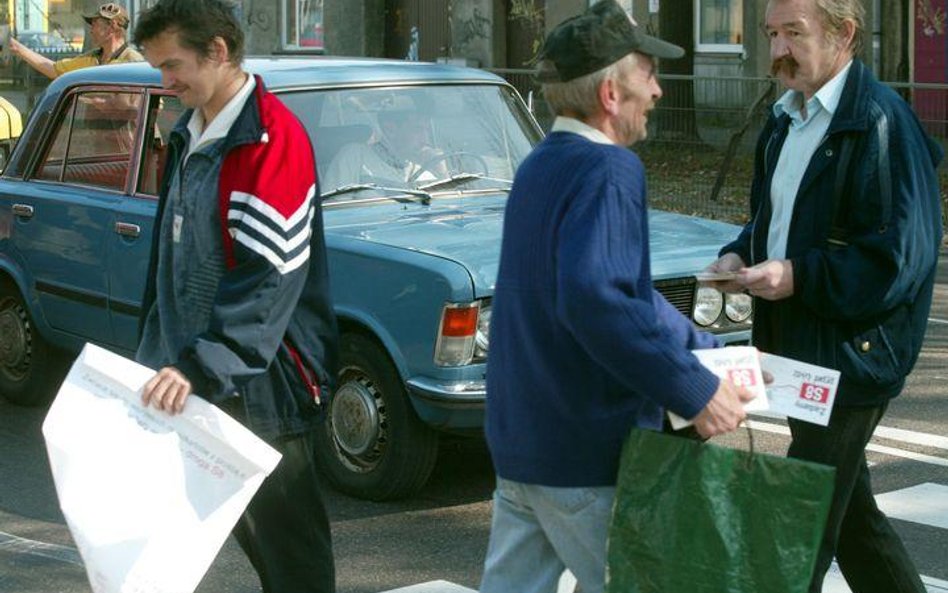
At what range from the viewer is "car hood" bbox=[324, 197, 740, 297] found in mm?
6930

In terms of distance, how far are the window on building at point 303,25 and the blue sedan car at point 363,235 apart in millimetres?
24689

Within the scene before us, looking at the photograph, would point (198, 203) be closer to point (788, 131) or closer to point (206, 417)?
point (206, 417)

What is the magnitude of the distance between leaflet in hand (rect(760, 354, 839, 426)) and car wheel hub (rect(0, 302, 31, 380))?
5.67 metres

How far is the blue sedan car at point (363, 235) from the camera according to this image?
687 cm

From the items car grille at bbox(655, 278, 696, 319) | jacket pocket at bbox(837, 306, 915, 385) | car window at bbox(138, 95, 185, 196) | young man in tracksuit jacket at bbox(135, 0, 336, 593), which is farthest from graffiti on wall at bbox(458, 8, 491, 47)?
jacket pocket at bbox(837, 306, 915, 385)

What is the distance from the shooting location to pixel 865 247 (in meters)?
4.30

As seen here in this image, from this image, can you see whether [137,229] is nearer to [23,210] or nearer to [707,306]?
[23,210]

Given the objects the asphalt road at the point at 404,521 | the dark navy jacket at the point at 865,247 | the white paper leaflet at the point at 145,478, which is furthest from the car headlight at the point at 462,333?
the white paper leaflet at the point at 145,478

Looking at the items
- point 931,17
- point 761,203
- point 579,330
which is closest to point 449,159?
point 761,203

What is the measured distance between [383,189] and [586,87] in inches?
165

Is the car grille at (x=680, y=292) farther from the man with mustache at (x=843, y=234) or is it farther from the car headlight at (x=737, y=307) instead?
the man with mustache at (x=843, y=234)

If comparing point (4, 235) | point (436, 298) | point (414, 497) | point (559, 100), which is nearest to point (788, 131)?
point (559, 100)

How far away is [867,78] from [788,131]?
0.85 ft

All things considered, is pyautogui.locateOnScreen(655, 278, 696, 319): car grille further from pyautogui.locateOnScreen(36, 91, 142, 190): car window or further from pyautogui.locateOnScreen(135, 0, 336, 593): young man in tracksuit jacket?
pyautogui.locateOnScreen(135, 0, 336, 593): young man in tracksuit jacket
